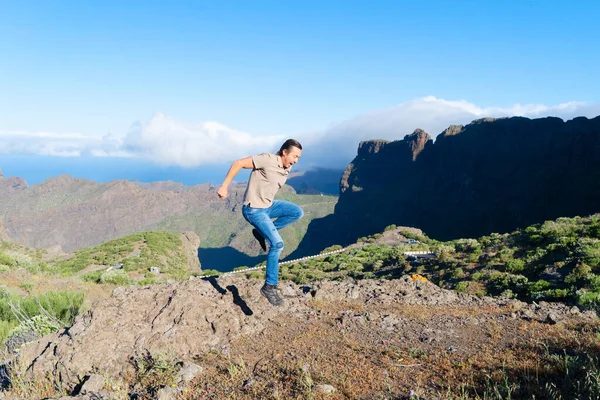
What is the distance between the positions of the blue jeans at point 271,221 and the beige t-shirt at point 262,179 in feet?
0.49

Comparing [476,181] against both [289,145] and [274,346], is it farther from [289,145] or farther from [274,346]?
[274,346]

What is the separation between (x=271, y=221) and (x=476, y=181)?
146510 mm

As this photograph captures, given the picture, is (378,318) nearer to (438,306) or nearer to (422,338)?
(422,338)

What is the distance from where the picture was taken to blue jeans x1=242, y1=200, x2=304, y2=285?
595 centimetres

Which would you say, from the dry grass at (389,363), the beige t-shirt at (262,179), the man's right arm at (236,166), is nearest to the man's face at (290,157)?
the beige t-shirt at (262,179)

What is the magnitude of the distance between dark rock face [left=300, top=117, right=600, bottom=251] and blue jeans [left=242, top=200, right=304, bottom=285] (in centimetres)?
9697

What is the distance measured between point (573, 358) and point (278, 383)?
12.0ft

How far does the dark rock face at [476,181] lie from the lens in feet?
324

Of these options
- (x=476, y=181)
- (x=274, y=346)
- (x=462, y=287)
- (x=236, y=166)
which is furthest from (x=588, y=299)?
(x=476, y=181)

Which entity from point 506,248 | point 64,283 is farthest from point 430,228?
point 64,283

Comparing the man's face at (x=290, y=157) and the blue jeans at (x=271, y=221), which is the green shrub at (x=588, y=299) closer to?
the blue jeans at (x=271, y=221)

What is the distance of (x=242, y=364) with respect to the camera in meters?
4.98

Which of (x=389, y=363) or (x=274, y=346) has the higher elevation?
(x=389, y=363)

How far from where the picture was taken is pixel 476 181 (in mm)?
136625
